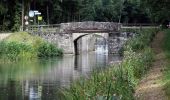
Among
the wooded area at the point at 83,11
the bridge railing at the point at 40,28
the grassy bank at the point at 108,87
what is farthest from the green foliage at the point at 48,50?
the grassy bank at the point at 108,87

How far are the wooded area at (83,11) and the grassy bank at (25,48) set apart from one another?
746 cm

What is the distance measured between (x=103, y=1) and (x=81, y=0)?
2320 cm

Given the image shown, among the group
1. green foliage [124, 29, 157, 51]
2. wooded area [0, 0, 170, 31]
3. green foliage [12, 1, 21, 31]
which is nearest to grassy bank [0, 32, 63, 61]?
green foliage [12, 1, 21, 31]

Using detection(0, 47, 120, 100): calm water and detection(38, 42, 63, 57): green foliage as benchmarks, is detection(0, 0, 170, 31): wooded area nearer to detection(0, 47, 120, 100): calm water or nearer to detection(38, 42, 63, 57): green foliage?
detection(38, 42, 63, 57): green foliage

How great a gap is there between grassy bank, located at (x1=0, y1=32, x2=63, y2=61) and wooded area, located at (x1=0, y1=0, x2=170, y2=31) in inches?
294

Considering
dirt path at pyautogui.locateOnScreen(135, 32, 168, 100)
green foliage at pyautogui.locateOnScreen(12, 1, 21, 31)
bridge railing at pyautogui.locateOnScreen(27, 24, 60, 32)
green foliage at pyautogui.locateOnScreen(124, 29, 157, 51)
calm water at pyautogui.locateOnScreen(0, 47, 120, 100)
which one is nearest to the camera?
dirt path at pyautogui.locateOnScreen(135, 32, 168, 100)

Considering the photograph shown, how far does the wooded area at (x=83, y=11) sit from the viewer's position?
75738mm

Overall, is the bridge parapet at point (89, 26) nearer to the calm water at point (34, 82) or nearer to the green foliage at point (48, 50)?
the green foliage at point (48, 50)

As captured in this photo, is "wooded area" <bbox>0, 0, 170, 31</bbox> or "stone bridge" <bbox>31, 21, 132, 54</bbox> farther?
"stone bridge" <bbox>31, 21, 132, 54</bbox>

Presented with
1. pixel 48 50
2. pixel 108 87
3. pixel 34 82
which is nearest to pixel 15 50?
pixel 48 50

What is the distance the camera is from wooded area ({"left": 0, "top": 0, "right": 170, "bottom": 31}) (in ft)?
248

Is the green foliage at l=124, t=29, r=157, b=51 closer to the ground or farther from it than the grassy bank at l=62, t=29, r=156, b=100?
closer to the ground

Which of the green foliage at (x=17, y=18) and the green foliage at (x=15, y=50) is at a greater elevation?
the green foliage at (x=17, y=18)

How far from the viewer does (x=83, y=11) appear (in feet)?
348
